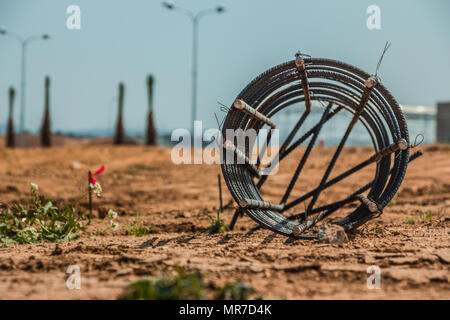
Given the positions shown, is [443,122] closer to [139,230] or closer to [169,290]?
[139,230]

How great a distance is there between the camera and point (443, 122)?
107ft

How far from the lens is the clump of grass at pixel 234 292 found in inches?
134

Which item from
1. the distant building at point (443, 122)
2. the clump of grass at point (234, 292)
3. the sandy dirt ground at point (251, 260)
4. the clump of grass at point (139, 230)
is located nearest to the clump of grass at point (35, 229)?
the sandy dirt ground at point (251, 260)

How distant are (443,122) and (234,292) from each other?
32546 millimetres

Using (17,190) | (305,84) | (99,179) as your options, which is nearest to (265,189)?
(99,179)

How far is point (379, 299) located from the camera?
3592 mm

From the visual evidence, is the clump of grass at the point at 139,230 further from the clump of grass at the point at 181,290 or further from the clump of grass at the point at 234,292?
the clump of grass at the point at 234,292

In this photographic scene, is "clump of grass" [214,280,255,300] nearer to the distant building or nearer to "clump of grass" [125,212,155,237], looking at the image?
"clump of grass" [125,212,155,237]

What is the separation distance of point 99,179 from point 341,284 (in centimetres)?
1242

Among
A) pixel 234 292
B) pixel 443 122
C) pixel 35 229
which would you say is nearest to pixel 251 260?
pixel 234 292

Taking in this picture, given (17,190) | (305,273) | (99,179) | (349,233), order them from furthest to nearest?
(99,179) → (17,190) → (349,233) → (305,273)

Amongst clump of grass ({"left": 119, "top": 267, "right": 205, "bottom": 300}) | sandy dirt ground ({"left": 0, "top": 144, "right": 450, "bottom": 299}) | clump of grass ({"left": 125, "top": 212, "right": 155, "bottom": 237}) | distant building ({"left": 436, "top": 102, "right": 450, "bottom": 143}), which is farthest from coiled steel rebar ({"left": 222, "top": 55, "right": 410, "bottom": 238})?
distant building ({"left": 436, "top": 102, "right": 450, "bottom": 143})

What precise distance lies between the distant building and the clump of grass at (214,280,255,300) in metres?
31.9
